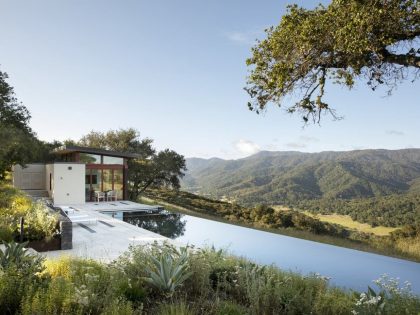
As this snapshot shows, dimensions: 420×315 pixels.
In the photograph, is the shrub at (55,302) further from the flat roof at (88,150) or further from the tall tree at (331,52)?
the flat roof at (88,150)

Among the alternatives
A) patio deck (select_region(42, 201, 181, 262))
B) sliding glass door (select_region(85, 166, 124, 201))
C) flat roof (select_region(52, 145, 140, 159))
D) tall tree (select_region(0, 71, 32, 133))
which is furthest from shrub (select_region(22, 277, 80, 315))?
tall tree (select_region(0, 71, 32, 133))

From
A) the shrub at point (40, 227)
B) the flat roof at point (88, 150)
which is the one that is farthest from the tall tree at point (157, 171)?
the shrub at point (40, 227)

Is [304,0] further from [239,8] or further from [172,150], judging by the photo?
[172,150]

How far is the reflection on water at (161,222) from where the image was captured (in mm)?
13289

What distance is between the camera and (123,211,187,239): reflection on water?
13.3 meters

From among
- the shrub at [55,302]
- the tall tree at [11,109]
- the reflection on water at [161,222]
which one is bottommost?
the reflection on water at [161,222]

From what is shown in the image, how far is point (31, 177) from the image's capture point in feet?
78.5

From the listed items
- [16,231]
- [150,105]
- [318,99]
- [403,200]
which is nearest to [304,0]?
[318,99]

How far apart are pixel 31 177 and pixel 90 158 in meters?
5.63

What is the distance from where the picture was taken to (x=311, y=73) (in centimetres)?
852

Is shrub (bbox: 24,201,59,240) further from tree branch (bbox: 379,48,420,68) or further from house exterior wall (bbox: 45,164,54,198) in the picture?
house exterior wall (bbox: 45,164,54,198)

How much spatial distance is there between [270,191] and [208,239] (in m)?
82.6

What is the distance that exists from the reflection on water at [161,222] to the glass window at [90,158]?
5620 millimetres

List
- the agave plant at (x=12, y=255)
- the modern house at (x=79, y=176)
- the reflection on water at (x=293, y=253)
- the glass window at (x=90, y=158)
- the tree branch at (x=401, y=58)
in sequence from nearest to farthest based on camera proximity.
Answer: the agave plant at (x=12, y=255), the tree branch at (x=401, y=58), the reflection on water at (x=293, y=253), the modern house at (x=79, y=176), the glass window at (x=90, y=158)
